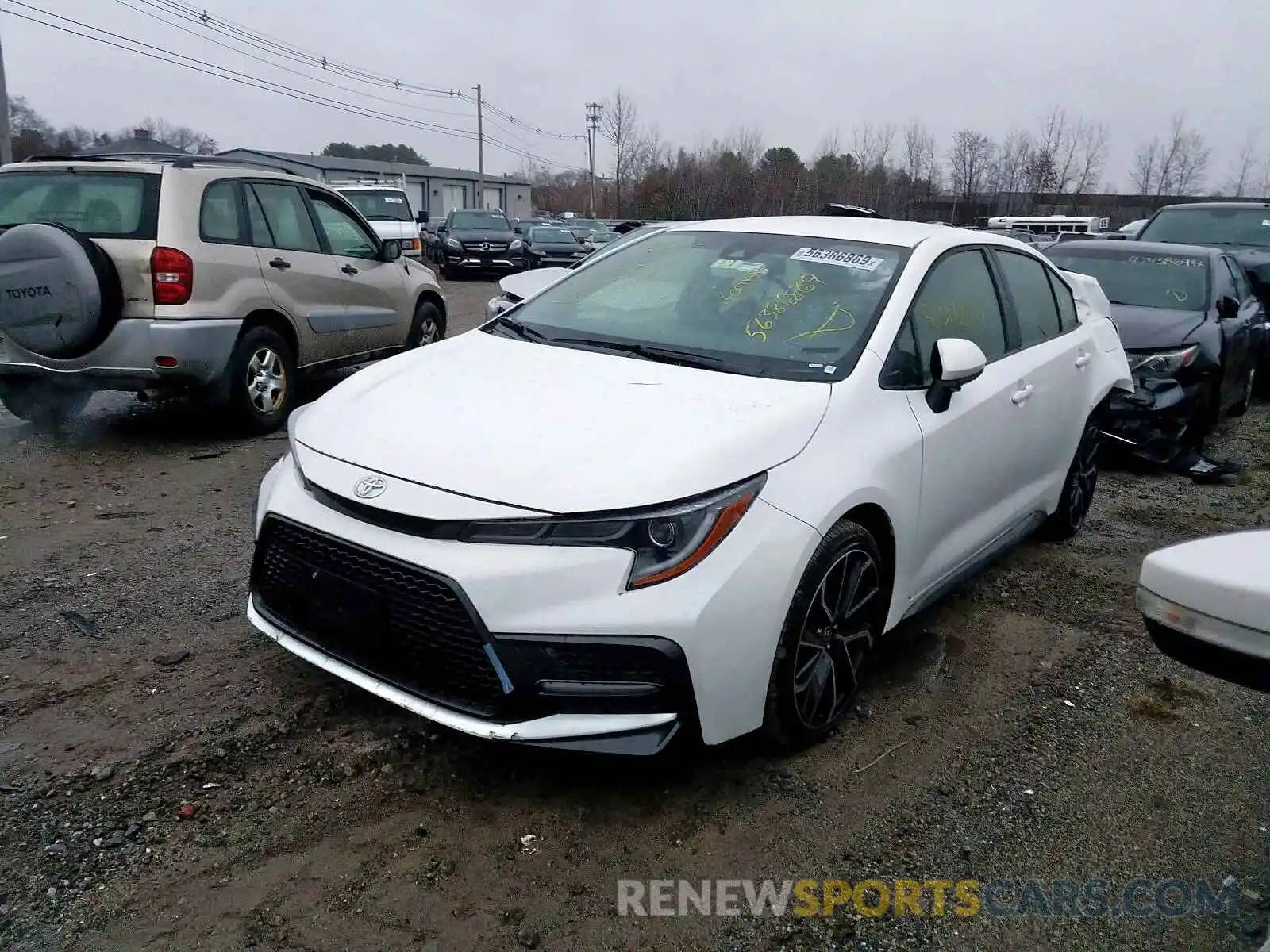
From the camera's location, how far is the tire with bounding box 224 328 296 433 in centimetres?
650

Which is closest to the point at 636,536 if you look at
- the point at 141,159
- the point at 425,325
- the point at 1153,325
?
the point at 141,159

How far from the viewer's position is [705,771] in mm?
3023

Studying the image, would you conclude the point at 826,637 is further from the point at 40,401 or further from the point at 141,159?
the point at 40,401

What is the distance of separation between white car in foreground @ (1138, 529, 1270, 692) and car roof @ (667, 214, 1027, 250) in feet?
7.31

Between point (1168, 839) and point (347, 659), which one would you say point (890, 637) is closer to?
point (1168, 839)

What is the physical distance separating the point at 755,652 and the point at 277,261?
215 inches

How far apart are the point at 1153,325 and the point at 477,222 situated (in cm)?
1957

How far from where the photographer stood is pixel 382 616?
8.81 ft

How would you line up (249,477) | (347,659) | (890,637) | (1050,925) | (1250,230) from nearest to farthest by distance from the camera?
(1050,925), (347,659), (890,637), (249,477), (1250,230)

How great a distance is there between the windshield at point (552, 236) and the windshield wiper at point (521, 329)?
2155cm

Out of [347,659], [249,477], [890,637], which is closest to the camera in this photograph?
[347,659]

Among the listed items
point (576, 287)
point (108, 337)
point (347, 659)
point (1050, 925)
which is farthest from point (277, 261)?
point (1050, 925)

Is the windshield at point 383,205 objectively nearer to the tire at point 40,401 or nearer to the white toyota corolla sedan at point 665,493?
the tire at point 40,401

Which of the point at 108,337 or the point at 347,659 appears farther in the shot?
the point at 108,337
